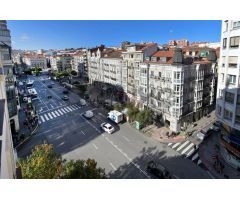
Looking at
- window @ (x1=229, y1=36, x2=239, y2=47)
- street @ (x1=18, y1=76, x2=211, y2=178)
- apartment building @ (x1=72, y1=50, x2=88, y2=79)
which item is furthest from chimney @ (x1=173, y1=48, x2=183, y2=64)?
apartment building @ (x1=72, y1=50, x2=88, y2=79)

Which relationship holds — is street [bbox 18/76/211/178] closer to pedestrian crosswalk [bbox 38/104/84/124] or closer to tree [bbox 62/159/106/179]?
pedestrian crosswalk [bbox 38/104/84/124]

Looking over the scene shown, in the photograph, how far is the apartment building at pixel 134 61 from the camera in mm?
44562

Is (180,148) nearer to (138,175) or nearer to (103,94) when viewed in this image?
(138,175)

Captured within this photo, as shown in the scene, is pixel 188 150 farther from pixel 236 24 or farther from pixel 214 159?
pixel 236 24

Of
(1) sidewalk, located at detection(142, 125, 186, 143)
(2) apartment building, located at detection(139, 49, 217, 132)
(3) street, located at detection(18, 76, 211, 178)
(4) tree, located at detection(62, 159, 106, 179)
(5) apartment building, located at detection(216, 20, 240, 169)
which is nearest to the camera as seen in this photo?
(4) tree, located at detection(62, 159, 106, 179)

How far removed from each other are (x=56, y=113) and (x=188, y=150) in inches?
1356

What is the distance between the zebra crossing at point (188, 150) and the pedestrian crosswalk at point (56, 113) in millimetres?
29542

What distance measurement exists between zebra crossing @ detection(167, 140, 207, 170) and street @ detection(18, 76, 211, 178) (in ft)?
2.23

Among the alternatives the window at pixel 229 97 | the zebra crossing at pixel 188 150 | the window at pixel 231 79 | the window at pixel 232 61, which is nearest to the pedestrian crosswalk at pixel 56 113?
the zebra crossing at pixel 188 150

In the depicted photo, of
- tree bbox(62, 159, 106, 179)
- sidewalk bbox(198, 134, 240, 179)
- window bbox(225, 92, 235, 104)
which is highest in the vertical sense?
window bbox(225, 92, 235, 104)

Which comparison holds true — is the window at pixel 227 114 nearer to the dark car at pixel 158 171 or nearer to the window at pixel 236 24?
the window at pixel 236 24

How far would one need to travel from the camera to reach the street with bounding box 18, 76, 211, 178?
27938mm

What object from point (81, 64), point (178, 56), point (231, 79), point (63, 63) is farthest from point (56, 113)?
point (63, 63)

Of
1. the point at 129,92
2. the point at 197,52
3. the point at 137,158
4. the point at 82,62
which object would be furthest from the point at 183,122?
the point at 82,62
